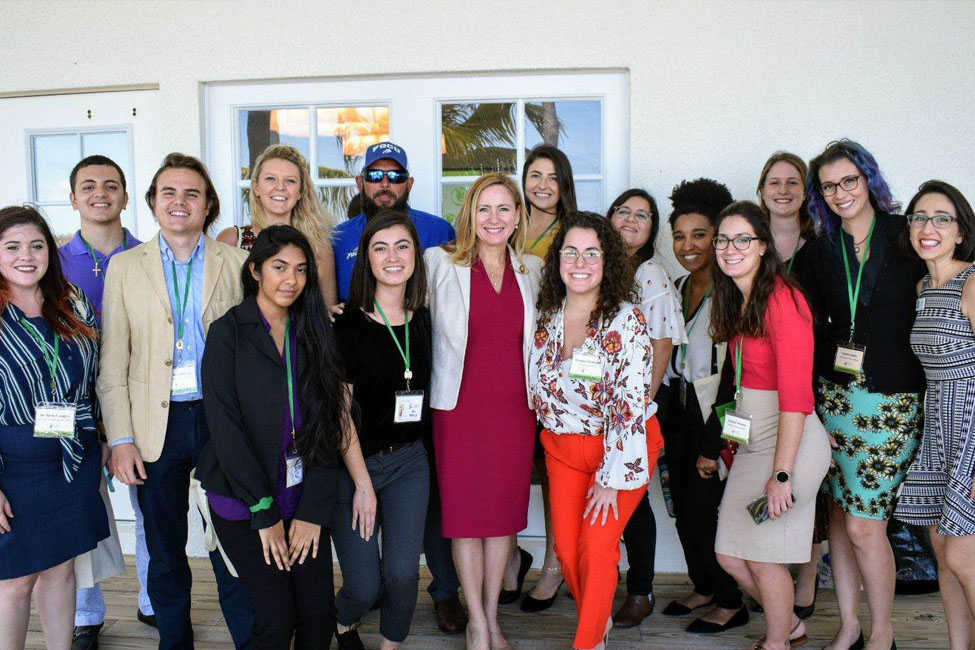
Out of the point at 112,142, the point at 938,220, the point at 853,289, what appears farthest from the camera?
the point at 112,142

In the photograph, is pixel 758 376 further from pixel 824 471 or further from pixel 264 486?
pixel 264 486

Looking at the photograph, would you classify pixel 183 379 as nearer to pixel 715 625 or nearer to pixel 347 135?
pixel 347 135

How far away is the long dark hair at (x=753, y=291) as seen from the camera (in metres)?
2.45

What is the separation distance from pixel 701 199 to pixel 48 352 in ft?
8.49

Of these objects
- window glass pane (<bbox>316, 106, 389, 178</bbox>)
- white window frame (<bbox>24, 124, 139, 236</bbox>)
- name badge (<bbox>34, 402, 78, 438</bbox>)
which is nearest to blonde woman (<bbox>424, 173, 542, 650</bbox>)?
name badge (<bbox>34, 402, 78, 438</bbox>)

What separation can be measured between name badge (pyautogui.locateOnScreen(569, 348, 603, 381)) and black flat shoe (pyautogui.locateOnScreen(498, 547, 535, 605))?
1.32 metres

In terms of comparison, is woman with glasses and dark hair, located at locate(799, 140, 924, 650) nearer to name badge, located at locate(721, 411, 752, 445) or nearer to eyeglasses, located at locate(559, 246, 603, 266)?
name badge, located at locate(721, 411, 752, 445)

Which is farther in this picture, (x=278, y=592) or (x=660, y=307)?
(x=660, y=307)

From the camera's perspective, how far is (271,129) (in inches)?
152

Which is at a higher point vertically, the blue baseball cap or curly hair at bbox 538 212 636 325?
the blue baseball cap

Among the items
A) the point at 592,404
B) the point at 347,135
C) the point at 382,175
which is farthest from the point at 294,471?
the point at 347,135

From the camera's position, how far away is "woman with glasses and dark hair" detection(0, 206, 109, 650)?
90.2 inches

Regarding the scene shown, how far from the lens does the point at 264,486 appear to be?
222 cm

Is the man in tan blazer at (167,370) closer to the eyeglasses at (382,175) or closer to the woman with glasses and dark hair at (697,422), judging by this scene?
the eyeglasses at (382,175)
